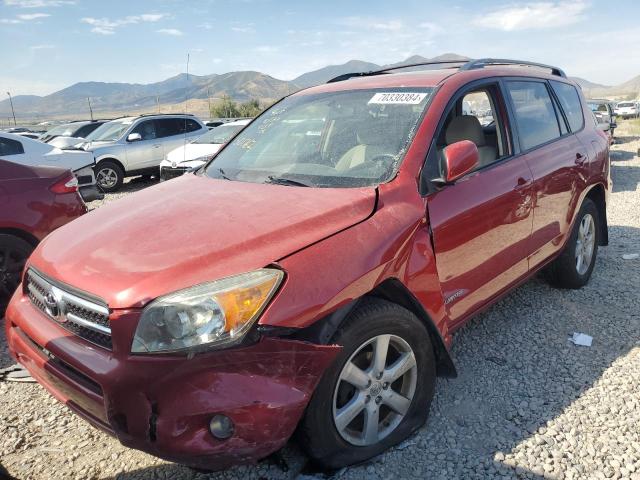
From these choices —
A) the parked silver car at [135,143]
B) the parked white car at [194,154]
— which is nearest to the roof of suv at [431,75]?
the parked white car at [194,154]

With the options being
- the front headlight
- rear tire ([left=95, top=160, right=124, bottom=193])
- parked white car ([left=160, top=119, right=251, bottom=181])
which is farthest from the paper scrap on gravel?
rear tire ([left=95, top=160, right=124, bottom=193])

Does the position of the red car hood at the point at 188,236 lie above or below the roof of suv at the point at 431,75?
below

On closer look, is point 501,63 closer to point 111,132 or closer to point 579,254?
point 579,254

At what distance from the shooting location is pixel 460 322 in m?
2.87

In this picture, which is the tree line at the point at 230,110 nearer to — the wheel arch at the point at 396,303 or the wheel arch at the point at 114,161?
the wheel arch at the point at 114,161

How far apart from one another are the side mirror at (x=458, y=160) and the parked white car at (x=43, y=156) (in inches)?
230

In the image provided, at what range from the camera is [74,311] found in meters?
2.10

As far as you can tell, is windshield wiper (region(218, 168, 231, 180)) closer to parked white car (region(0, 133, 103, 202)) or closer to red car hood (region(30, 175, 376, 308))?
red car hood (region(30, 175, 376, 308))

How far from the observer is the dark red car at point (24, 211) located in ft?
13.8

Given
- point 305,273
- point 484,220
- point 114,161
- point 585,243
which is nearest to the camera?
point 305,273

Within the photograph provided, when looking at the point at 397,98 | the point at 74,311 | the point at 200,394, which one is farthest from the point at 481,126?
the point at 74,311

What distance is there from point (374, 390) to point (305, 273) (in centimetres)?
71

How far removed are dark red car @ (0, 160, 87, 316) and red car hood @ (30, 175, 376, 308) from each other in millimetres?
1877

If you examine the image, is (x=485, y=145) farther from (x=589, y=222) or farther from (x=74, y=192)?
(x=74, y=192)
